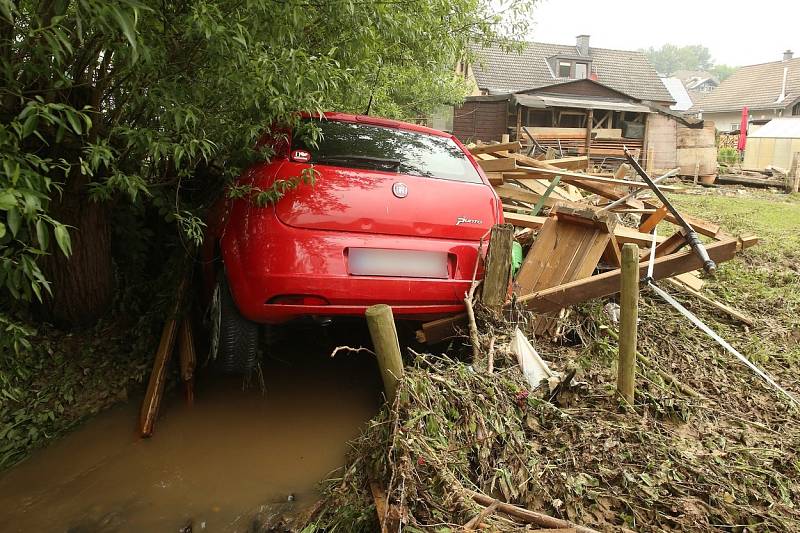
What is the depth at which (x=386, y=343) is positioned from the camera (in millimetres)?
2975

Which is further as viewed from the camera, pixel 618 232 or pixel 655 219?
pixel 655 219

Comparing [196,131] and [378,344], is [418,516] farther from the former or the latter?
[196,131]

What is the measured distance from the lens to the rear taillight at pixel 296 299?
136 inches

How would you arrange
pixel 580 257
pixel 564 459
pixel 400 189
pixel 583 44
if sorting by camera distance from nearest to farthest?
1. pixel 564 459
2. pixel 400 189
3. pixel 580 257
4. pixel 583 44

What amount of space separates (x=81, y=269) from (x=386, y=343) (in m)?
2.90

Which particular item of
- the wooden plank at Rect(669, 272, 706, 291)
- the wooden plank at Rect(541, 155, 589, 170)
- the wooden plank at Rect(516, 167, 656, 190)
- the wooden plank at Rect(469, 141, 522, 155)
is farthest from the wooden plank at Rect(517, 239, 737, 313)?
the wooden plank at Rect(469, 141, 522, 155)

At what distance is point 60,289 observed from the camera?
A: 14.9 ft

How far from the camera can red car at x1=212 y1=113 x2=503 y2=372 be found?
3480 mm

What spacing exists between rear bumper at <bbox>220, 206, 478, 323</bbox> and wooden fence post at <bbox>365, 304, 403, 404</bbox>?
59 centimetres

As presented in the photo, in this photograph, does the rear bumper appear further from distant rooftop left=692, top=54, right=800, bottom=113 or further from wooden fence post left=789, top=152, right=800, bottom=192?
distant rooftop left=692, top=54, right=800, bottom=113

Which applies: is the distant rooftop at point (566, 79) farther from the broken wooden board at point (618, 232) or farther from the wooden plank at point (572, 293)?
the wooden plank at point (572, 293)

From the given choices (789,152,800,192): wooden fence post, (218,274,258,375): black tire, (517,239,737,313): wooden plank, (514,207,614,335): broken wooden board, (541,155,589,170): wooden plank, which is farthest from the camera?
(789,152,800,192): wooden fence post

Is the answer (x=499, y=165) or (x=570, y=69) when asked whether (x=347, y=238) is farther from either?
(x=570, y=69)

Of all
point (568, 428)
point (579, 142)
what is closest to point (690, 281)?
point (568, 428)
